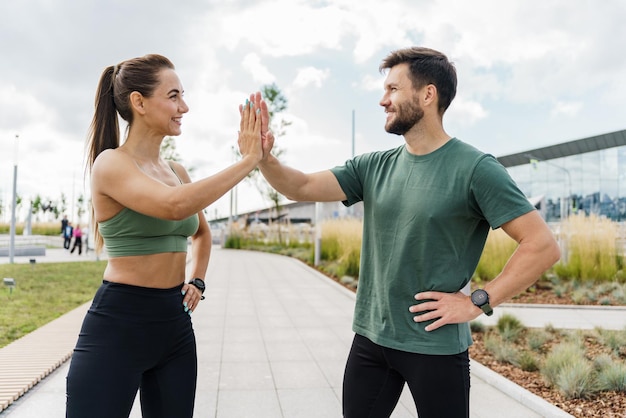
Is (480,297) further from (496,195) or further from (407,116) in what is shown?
(407,116)

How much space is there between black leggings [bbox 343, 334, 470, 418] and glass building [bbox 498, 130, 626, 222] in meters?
47.6

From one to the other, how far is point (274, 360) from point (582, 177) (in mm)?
52294

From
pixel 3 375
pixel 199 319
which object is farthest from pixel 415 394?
pixel 199 319

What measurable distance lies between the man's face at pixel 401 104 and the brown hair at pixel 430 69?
0.03 metres

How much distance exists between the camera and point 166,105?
2.22 metres

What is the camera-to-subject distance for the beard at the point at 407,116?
7.48ft

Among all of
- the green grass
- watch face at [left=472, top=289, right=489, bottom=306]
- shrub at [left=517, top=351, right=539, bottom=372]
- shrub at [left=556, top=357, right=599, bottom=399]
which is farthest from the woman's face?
the green grass

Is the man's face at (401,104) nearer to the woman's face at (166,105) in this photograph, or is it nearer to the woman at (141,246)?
the woman at (141,246)

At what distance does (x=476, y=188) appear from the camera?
2.06 meters

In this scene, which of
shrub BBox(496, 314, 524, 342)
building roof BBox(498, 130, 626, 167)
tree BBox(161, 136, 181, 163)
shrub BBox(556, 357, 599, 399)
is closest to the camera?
shrub BBox(556, 357, 599, 399)

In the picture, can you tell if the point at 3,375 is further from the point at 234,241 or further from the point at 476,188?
the point at 234,241

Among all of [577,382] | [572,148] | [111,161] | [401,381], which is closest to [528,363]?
[577,382]

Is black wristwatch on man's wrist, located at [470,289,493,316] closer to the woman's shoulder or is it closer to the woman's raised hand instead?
the woman's raised hand

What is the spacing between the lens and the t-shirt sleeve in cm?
201
